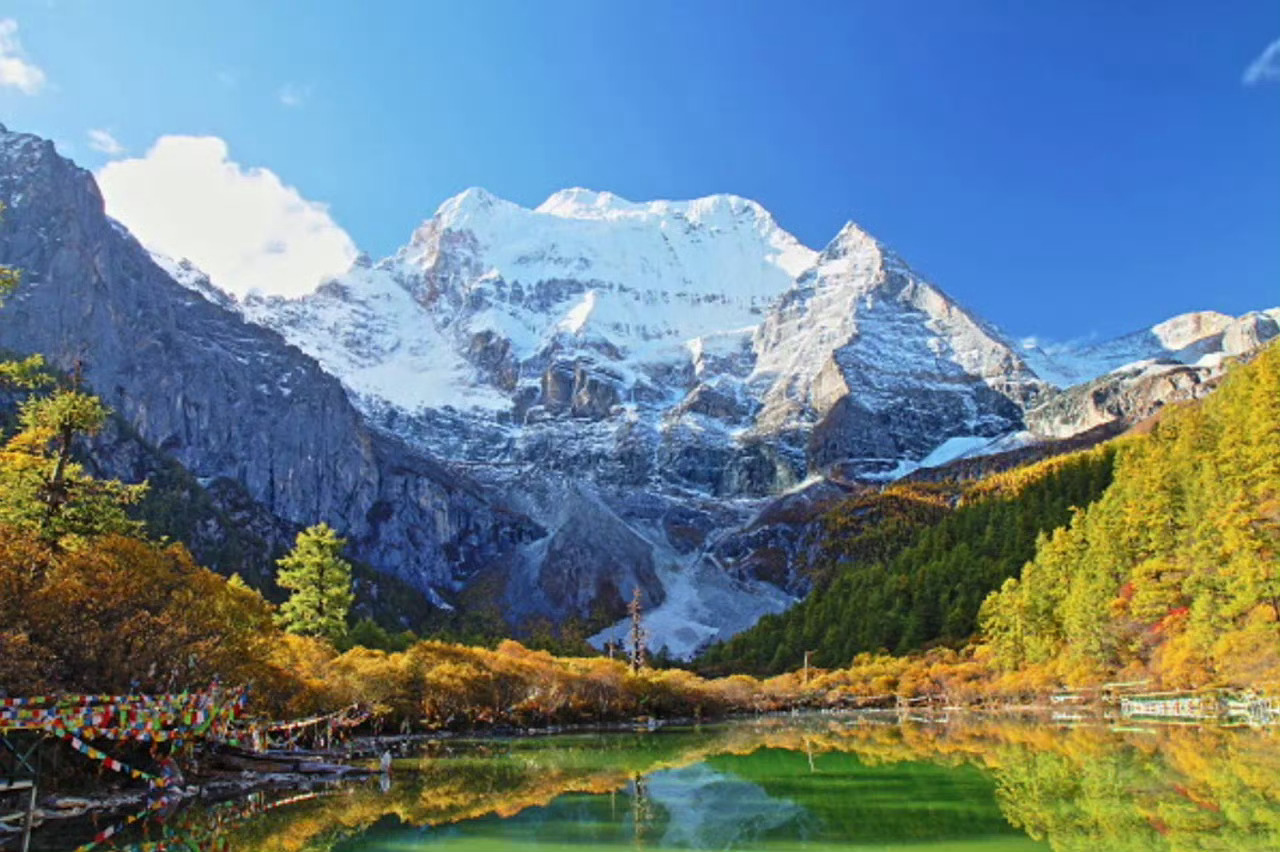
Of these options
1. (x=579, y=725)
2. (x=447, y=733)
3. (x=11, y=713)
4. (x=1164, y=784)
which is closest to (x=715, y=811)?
(x=1164, y=784)

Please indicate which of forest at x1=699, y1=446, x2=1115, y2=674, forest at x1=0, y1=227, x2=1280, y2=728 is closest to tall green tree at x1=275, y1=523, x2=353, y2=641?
forest at x1=0, y1=227, x2=1280, y2=728

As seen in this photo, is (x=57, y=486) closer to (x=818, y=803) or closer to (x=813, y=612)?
(x=818, y=803)

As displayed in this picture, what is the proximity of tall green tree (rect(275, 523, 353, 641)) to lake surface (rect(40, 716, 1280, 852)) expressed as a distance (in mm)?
20910

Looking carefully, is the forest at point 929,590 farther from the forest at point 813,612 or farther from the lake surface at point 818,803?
the lake surface at point 818,803

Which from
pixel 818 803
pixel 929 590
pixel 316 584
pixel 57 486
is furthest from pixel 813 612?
pixel 57 486

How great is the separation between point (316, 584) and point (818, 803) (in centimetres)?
4271

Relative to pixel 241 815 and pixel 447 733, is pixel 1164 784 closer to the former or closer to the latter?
pixel 241 815

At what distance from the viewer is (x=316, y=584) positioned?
2456 inches

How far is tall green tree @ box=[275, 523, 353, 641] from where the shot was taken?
200 feet

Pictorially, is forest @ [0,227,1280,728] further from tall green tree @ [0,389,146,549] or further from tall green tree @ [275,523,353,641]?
tall green tree @ [275,523,353,641]

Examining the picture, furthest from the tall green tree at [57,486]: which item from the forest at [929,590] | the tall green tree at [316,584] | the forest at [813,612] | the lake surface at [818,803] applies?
the forest at [929,590]

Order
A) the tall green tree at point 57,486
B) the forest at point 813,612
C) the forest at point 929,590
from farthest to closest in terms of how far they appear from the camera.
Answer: the forest at point 929,590, the tall green tree at point 57,486, the forest at point 813,612

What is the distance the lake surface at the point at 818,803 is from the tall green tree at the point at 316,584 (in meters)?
20.9

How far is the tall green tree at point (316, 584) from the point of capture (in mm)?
60906
